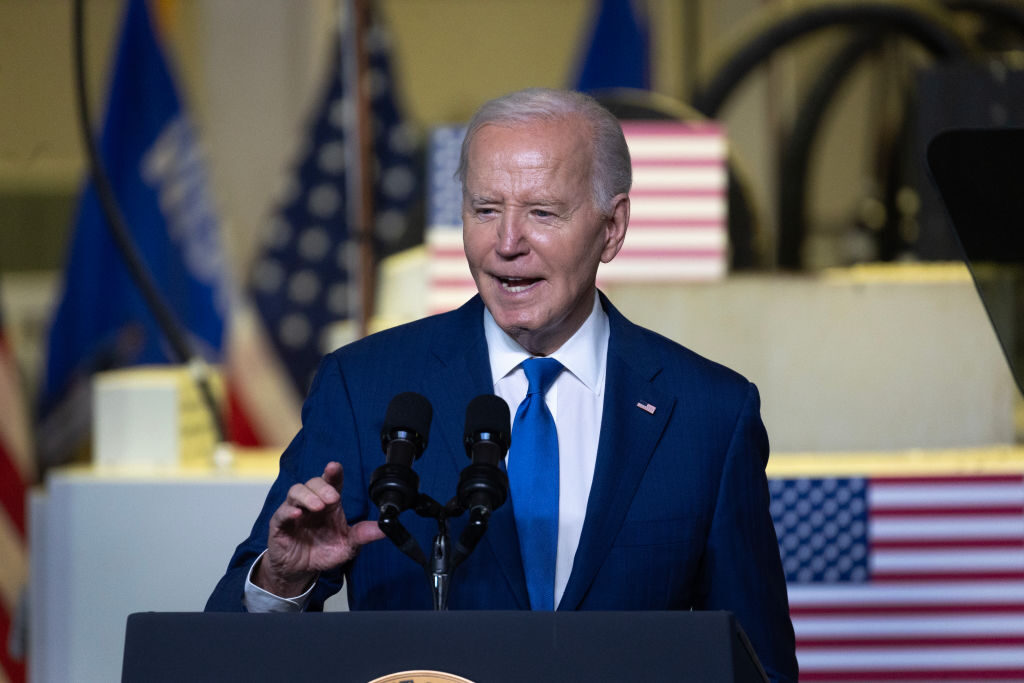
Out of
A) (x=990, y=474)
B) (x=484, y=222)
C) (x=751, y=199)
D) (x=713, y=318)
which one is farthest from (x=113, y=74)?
(x=484, y=222)

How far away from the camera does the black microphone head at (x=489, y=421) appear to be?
1.33 meters

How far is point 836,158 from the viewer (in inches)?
395

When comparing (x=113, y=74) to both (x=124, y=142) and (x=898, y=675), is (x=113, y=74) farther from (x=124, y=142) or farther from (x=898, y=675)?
(x=898, y=675)

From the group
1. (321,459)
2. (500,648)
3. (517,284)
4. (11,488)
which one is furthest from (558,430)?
(11,488)

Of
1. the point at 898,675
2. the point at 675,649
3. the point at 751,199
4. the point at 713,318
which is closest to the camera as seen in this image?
the point at 675,649

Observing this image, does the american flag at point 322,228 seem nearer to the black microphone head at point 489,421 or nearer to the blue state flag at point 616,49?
the blue state flag at point 616,49

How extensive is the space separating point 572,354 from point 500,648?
642 millimetres

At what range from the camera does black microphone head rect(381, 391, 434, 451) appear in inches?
51.7

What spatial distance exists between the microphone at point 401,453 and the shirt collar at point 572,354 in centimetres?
38

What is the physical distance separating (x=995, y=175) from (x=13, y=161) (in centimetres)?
913

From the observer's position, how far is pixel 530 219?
162 cm

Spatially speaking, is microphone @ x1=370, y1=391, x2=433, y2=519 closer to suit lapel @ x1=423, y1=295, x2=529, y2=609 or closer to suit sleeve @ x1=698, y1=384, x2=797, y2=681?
suit lapel @ x1=423, y1=295, x2=529, y2=609

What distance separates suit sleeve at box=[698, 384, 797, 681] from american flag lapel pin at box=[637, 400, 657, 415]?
4.6 inches

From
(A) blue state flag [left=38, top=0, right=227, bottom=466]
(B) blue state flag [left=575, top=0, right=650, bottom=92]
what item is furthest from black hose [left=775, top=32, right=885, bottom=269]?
(A) blue state flag [left=38, top=0, right=227, bottom=466]
